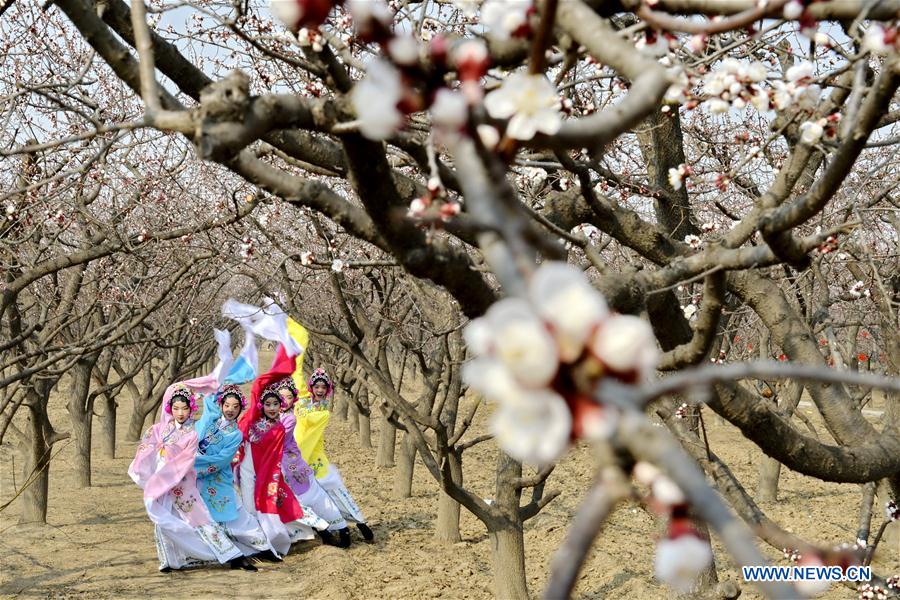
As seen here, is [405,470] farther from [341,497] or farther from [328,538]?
[328,538]

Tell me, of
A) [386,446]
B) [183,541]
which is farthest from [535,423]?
[386,446]

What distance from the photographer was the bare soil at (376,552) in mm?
7320

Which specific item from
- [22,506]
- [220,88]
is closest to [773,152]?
[220,88]

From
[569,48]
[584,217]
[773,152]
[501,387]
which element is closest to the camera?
[501,387]

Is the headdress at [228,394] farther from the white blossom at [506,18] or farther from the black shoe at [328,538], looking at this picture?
the white blossom at [506,18]

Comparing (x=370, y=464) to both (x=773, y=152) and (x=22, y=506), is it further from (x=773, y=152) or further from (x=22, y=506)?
(x=773, y=152)

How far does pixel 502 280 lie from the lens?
2.09ft

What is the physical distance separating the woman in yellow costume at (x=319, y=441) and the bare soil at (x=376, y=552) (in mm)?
448

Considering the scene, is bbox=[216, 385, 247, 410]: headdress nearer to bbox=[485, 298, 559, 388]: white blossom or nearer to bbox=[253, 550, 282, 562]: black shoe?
bbox=[253, 550, 282, 562]: black shoe

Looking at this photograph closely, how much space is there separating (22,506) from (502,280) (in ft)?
33.5

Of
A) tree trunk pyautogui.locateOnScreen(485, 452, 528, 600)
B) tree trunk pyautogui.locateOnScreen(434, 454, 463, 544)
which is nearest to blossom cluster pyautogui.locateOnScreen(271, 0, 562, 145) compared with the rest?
tree trunk pyautogui.locateOnScreen(485, 452, 528, 600)

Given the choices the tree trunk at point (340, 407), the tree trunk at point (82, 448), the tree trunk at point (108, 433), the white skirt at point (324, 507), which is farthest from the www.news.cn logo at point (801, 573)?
the tree trunk at point (340, 407)

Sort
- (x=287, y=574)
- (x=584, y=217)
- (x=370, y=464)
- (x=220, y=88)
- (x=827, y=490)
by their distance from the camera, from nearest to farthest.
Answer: (x=220, y=88) < (x=584, y=217) < (x=287, y=574) < (x=827, y=490) < (x=370, y=464)

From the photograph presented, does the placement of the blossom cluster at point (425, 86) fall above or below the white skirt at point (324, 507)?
above
